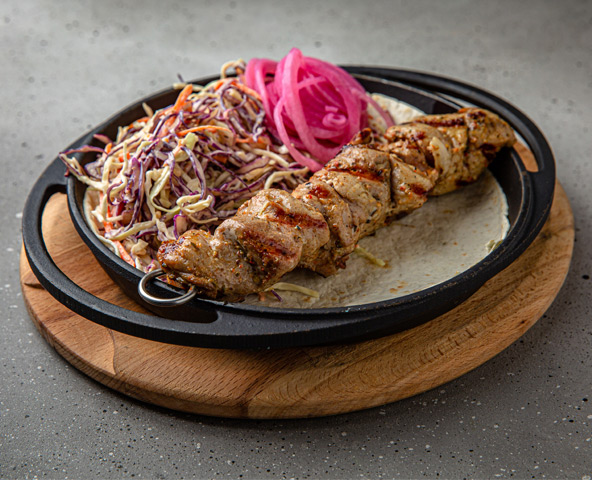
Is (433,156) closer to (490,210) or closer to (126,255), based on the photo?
(490,210)

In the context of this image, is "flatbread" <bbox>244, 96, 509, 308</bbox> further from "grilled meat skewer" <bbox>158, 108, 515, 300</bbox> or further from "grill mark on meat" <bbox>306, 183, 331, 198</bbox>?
"grill mark on meat" <bbox>306, 183, 331, 198</bbox>

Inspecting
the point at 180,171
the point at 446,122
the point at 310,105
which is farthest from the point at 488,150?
the point at 180,171

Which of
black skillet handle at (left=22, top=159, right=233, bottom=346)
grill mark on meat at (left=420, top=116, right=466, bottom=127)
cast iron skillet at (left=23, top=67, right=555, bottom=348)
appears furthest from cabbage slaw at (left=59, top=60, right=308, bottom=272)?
grill mark on meat at (left=420, top=116, right=466, bottom=127)

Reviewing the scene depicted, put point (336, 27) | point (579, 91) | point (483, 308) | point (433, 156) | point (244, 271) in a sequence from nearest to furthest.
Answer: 1. point (244, 271)
2. point (483, 308)
3. point (433, 156)
4. point (579, 91)
5. point (336, 27)

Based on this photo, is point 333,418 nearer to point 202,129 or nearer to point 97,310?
point 97,310

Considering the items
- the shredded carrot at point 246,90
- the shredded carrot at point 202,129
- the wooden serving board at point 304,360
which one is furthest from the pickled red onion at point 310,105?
the wooden serving board at point 304,360

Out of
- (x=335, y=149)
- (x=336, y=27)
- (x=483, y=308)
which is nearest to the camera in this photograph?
(x=483, y=308)

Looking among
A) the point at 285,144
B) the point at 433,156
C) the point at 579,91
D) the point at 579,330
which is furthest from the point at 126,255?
the point at 579,91

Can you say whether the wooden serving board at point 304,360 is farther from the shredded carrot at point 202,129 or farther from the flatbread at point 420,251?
the shredded carrot at point 202,129
